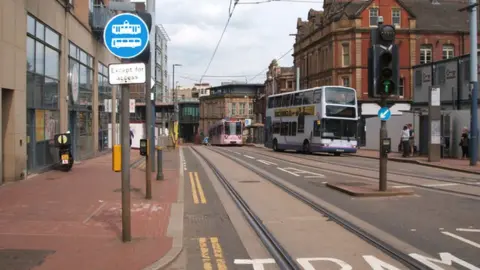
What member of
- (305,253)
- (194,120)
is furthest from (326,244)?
(194,120)

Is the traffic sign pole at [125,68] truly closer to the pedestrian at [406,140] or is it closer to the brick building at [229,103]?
the pedestrian at [406,140]

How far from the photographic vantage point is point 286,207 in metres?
11.7

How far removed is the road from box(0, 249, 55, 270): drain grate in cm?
532

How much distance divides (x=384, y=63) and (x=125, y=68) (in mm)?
7578

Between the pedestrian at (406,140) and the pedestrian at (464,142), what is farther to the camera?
the pedestrian at (406,140)

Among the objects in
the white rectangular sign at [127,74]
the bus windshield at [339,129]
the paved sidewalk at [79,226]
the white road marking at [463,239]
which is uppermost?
the white rectangular sign at [127,74]

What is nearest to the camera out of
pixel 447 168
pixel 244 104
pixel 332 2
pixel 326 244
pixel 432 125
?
pixel 326 244

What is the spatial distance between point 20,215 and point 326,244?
18.8 feet

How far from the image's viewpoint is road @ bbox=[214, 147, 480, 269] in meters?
7.79

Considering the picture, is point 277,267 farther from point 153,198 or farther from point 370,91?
point 370,91

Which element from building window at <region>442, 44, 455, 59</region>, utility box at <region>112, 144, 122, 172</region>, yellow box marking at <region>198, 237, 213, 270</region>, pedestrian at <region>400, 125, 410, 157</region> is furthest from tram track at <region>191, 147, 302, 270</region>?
building window at <region>442, 44, 455, 59</region>

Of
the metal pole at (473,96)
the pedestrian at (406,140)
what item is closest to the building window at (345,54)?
the pedestrian at (406,140)

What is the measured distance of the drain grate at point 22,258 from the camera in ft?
20.6

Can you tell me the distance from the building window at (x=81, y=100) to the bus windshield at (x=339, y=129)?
47.2 ft
